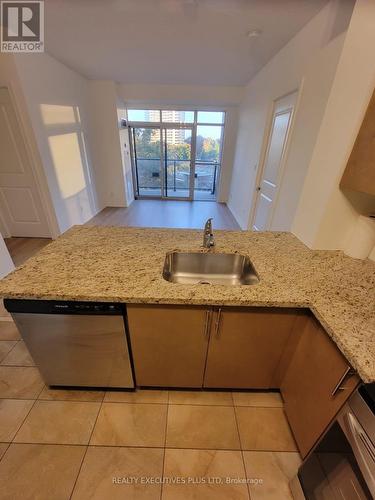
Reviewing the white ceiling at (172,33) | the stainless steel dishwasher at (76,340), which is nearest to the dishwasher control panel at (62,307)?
the stainless steel dishwasher at (76,340)

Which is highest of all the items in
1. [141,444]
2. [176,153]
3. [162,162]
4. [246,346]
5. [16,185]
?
[176,153]

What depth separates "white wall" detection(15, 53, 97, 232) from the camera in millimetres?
2711

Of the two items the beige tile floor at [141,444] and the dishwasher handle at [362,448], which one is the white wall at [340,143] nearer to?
the dishwasher handle at [362,448]

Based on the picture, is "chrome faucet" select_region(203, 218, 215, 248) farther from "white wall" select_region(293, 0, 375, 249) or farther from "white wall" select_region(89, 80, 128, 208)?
"white wall" select_region(89, 80, 128, 208)

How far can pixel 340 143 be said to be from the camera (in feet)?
3.84

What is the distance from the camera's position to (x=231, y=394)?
1.42 m

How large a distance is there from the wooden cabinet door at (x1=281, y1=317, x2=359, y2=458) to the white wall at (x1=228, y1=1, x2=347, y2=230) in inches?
58.6

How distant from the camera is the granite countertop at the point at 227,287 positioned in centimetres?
87

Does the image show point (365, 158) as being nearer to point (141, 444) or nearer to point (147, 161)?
point (141, 444)

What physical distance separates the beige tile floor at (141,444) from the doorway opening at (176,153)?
207 inches

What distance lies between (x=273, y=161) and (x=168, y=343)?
264 centimetres

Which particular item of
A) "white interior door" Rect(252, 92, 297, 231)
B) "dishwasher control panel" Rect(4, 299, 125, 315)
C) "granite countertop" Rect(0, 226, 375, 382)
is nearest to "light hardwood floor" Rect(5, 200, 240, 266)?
"white interior door" Rect(252, 92, 297, 231)

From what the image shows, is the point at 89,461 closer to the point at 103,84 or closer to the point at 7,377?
the point at 7,377

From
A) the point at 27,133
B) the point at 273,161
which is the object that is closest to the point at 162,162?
the point at 27,133
